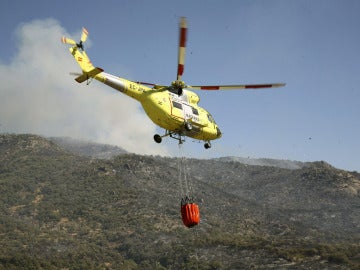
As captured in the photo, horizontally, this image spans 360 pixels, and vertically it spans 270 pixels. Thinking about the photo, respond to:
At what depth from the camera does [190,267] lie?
61781mm

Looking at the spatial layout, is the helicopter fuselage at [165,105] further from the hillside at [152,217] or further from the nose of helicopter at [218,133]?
the hillside at [152,217]

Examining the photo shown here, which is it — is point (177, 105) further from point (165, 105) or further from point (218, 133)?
point (218, 133)

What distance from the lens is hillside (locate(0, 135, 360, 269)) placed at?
6372 centimetres

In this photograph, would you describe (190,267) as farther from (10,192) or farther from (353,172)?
(353,172)

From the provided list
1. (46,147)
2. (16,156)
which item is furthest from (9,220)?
(46,147)

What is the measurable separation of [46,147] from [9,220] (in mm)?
60256

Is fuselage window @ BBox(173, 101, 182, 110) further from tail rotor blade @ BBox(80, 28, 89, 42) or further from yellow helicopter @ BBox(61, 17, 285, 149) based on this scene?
tail rotor blade @ BBox(80, 28, 89, 42)

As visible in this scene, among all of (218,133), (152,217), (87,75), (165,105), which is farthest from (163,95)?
(152,217)

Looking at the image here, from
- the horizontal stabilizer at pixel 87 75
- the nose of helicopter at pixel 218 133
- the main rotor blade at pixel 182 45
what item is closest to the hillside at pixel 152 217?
the nose of helicopter at pixel 218 133

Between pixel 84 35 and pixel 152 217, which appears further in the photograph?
pixel 152 217

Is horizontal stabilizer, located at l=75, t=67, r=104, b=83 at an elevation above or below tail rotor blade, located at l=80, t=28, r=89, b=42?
below

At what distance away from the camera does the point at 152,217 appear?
87.8 meters

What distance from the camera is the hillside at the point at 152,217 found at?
209ft

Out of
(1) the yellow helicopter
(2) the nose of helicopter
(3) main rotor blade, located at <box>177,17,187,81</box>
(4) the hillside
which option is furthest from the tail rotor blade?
(4) the hillside
